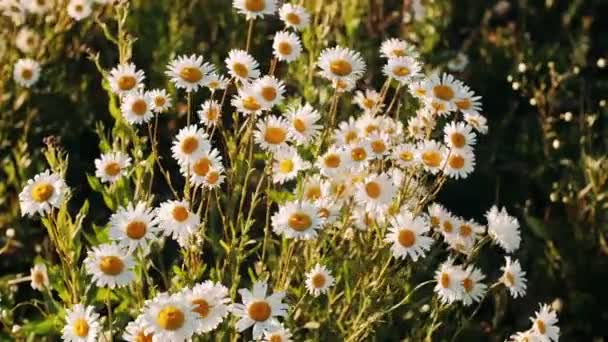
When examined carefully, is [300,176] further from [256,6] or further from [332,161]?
[256,6]

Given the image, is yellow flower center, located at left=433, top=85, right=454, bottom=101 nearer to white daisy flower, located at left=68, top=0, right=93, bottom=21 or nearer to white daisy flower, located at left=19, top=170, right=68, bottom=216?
white daisy flower, located at left=19, top=170, right=68, bottom=216

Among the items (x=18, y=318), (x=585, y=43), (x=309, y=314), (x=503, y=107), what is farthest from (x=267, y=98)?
(x=585, y=43)

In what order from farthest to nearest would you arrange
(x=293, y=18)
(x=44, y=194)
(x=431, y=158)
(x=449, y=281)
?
(x=293, y=18), (x=431, y=158), (x=449, y=281), (x=44, y=194)

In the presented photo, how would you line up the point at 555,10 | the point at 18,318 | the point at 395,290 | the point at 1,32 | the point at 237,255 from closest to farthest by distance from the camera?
the point at 237,255 → the point at 395,290 → the point at 18,318 → the point at 1,32 → the point at 555,10

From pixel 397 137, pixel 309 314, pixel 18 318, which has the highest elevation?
pixel 397 137

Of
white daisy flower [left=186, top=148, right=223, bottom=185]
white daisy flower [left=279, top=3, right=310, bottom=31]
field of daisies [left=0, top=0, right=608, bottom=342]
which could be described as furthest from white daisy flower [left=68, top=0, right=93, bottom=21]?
white daisy flower [left=186, top=148, right=223, bottom=185]

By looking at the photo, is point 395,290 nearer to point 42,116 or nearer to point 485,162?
point 485,162

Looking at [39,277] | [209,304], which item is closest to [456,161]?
[209,304]

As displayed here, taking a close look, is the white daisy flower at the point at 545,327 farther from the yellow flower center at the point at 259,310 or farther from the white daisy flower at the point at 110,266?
the white daisy flower at the point at 110,266
